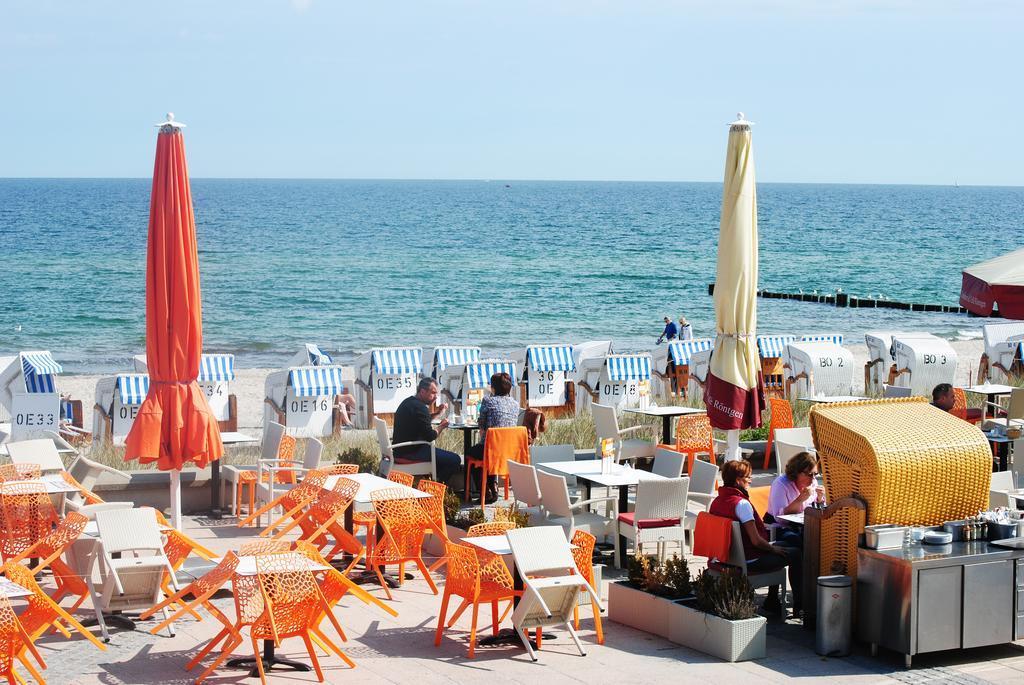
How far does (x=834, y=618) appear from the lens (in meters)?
8.10

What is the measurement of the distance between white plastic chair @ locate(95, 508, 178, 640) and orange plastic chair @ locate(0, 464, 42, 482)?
1.85 m

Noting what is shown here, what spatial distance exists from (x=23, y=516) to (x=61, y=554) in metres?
1.11

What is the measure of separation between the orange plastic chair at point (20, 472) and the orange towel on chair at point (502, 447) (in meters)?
3.70

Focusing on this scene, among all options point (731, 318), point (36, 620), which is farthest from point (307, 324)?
point (36, 620)

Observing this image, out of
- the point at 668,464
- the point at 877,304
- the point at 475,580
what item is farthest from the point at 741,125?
Answer: the point at 877,304

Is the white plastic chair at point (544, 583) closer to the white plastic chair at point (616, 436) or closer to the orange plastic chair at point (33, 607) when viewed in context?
the orange plastic chair at point (33, 607)

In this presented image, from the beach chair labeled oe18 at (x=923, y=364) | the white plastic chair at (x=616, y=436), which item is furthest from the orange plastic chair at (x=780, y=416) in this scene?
the beach chair labeled oe18 at (x=923, y=364)

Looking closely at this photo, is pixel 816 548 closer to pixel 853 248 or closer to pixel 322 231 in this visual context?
pixel 853 248

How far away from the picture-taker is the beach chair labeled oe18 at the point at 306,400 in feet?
58.4

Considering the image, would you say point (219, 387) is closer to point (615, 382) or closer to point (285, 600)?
point (615, 382)

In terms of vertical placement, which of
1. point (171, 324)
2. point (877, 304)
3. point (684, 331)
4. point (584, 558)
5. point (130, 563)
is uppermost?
point (171, 324)

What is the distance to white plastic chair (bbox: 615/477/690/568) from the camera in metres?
9.83

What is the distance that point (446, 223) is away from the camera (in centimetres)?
11381

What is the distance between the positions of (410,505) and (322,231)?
93008mm
